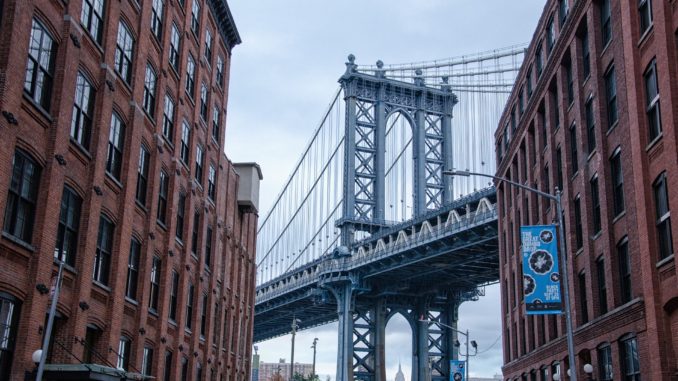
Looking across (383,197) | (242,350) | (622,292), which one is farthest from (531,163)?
(383,197)

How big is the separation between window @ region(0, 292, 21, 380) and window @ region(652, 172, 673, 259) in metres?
17.3

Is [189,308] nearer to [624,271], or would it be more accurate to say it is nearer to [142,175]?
[142,175]

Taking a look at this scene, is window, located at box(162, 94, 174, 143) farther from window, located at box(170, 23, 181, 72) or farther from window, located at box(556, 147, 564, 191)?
window, located at box(556, 147, 564, 191)

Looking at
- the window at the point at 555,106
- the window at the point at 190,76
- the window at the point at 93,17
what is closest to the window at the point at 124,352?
the window at the point at 93,17

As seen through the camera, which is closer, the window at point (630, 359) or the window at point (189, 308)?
the window at point (630, 359)

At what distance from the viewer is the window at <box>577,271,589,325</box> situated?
33906mm

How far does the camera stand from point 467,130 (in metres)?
99.2

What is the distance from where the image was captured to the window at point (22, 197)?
20.6 m

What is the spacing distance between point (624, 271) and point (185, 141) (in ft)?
64.0

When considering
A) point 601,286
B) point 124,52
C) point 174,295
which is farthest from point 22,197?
point 601,286

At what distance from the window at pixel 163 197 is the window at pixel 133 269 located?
9.85ft

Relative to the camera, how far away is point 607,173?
30.4 metres

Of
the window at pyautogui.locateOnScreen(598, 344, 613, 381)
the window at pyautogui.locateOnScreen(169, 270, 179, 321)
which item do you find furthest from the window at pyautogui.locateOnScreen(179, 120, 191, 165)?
the window at pyautogui.locateOnScreen(598, 344, 613, 381)

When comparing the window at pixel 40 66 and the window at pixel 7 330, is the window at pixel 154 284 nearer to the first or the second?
the window at pixel 40 66
